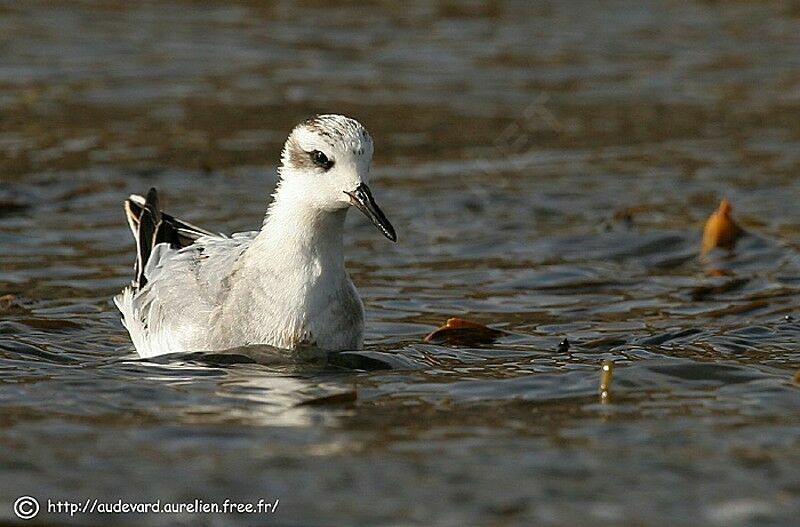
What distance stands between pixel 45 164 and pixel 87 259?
2.89m

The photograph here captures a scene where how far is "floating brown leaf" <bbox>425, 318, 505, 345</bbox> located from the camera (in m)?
9.25

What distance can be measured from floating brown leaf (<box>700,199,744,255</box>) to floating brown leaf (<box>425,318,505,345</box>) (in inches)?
118

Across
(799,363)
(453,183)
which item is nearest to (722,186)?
(453,183)

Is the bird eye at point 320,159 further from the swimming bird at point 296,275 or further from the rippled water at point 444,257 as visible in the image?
the rippled water at point 444,257

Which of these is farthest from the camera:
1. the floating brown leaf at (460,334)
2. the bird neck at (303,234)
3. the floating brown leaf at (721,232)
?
the floating brown leaf at (721,232)

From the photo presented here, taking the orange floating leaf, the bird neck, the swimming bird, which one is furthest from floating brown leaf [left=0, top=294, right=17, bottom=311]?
the bird neck

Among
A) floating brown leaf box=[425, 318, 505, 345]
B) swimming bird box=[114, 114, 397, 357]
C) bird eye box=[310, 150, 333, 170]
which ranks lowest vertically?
floating brown leaf box=[425, 318, 505, 345]

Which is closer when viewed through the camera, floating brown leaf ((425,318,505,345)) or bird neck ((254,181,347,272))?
bird neck ((254,181,347,272))

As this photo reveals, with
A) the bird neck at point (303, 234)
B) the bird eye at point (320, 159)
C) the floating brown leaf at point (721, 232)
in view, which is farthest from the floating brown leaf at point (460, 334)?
the floating brown leaf at point (721, 232)

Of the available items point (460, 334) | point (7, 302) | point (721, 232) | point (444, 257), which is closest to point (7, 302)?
point (7, 302)

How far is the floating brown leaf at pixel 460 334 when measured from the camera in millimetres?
9250

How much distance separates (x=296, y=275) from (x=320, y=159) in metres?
0.65

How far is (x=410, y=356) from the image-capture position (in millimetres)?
8852

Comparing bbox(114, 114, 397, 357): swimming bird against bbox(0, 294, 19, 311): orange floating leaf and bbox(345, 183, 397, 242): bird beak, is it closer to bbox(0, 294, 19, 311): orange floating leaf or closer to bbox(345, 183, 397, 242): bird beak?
bbox(345, 183, 397, 242): bird beak
